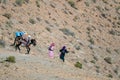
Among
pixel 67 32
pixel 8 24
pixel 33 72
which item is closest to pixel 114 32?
pixel 67 32

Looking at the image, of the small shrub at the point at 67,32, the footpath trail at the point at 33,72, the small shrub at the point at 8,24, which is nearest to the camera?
the footpath trail at the point at 33,72

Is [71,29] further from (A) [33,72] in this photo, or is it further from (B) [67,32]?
(A) [33,72]

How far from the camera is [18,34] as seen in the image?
33.3m

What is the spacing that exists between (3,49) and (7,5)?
8.83 metres

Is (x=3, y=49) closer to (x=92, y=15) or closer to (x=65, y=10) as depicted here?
(x=65, y=10)

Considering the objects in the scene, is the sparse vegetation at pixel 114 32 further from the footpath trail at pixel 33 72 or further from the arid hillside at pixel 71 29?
the footpath trail at pixel 33 72

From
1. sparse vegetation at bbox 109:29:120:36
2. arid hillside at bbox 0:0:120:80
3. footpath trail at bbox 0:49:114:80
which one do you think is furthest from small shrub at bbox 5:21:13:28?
sparse vegetation at bbox 109:29:120:36

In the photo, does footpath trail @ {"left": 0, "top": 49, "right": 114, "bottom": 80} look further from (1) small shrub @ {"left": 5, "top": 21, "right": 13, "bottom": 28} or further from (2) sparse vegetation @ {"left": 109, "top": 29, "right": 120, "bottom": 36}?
(2) sparse vegetation @ {"left": 109, "top": 29, "right": 120, "bottom": 36}

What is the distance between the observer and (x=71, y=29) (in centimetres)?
4741

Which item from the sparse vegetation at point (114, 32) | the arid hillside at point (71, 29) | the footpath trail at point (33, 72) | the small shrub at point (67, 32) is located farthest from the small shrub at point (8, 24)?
the sparse vegetation at point (114, 32)

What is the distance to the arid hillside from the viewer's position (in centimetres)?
4018

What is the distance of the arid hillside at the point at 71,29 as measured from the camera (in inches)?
1582

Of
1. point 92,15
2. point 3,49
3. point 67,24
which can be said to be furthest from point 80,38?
point 3,49

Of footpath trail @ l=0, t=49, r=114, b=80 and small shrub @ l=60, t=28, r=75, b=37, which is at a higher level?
small shrub @ l=60, t=28, r=75, b=37
